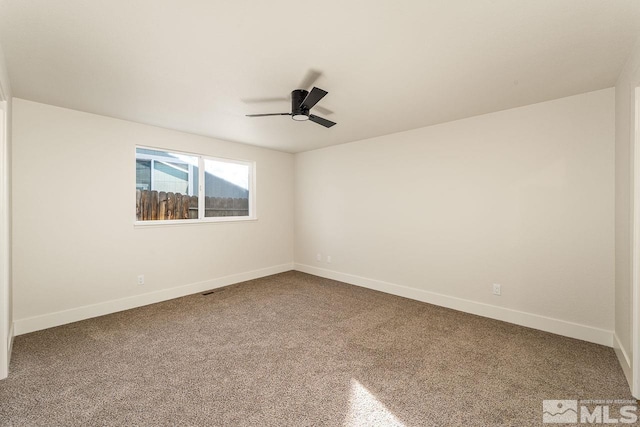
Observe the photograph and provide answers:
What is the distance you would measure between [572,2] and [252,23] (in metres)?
1.80

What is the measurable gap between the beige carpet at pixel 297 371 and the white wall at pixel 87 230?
0.35 metres

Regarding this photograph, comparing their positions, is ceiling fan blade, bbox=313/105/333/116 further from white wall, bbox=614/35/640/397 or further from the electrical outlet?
the electrical outlet

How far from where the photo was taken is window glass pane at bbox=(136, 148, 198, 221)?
151 inches

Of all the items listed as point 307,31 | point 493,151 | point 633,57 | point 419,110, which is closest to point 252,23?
point 307,31

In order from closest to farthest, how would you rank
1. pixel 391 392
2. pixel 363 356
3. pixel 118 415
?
pixel 118 415 < pixel 391 392 < pixel 363 356

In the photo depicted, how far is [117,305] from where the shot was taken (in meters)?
3.46

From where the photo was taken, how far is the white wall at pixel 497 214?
8.84 ft

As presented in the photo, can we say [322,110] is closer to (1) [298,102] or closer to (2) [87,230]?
(1) [298,102]

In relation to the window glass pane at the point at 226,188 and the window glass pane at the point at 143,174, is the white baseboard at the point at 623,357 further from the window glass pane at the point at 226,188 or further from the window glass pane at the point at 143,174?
the window glass pane at the point at 143,174

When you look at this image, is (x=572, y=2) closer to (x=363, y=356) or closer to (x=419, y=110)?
(x=419, y=110)

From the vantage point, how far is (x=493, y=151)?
3.26m

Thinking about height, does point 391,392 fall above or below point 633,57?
below

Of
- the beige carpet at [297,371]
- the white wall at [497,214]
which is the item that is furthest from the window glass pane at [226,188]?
the beige carpet at [297,371]

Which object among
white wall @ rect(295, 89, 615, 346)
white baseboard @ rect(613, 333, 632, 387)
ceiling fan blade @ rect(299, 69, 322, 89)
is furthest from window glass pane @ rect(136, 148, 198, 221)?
white baseboard @ rect(613, 333, 632, 387)
